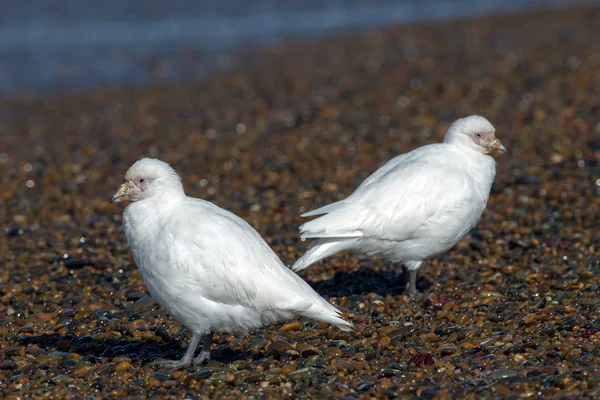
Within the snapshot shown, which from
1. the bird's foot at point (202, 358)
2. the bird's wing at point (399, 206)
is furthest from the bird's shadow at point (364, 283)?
the bird's foot at point (202, 358)

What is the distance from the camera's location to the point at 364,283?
9469 mm

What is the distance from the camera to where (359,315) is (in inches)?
330

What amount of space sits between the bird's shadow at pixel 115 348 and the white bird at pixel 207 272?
0.33 metres

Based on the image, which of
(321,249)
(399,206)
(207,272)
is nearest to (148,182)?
(207,272)

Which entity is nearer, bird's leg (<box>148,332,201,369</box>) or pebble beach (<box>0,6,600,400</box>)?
pebble beach (<box>0,6,600,400</box>)

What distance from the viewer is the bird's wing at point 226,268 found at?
7.12 metres

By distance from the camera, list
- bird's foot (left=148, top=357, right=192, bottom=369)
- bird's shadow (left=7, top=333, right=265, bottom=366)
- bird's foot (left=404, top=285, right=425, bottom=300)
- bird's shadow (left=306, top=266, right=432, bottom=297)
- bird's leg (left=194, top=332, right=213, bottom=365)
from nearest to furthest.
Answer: bird's foot (left=148, top=357, right=192, bottom=369), bird's leg (left=194, top=332, right=213, bottom=365), bird's shadow (left=7, top=333, right=265, bottom=366), bird's foot (left=404, top=285, right=425, bottom=300), bird's shadow (left=306, top=266, right=432, bottom=297)

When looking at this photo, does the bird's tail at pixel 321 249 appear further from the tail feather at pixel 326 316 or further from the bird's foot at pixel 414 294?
the tail feather at pixel 326 316

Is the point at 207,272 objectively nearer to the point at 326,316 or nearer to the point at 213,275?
the point at 213,275

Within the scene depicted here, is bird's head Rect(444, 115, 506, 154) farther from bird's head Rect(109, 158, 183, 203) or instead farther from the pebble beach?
bird's head Rect(109, 158, 183, 203)

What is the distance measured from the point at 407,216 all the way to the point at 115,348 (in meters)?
2.97

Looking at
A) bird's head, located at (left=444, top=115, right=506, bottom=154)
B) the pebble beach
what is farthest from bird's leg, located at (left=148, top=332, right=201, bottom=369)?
bird's head, located at (left=444, top=115, right=506, bottom=154)

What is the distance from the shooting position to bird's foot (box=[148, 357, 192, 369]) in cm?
727

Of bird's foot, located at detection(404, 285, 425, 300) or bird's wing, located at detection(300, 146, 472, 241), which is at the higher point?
bird's wing, located at detection(300, 146, 472, 241)
